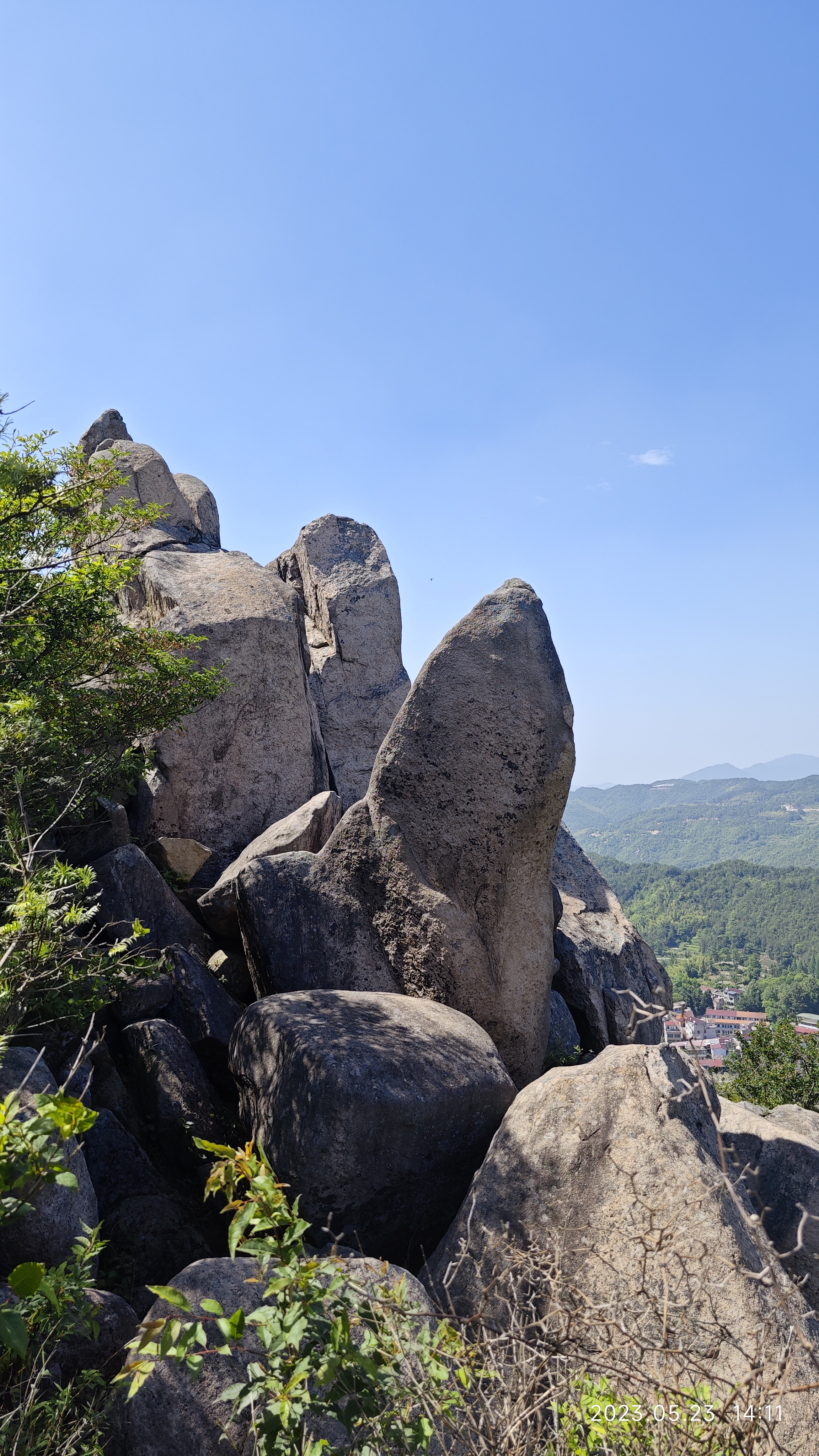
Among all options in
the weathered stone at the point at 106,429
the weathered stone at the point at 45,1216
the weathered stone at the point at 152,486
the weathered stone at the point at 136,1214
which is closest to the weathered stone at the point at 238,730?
the weathered stone at the point at 136,1214

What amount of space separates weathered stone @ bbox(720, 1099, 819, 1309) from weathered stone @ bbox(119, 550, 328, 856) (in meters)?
7.84

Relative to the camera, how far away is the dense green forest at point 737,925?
78.2 m

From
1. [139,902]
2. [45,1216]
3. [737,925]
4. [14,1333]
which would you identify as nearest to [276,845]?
[139,902]

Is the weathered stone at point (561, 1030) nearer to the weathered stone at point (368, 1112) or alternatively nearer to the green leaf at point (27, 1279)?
the weathered stone at point (368, 1112)

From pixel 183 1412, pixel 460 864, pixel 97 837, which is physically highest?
pixel 97 837

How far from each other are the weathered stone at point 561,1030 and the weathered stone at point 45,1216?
5371 millimetres

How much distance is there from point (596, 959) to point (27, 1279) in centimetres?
1055

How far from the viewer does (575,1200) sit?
500 centimetres

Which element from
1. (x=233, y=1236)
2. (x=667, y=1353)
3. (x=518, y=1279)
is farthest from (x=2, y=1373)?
(x=667, y=1353)

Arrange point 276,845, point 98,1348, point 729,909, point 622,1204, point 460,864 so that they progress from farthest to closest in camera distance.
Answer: point 729,909
point 276,845
point 460,864
point 622,1204
point 98,1348

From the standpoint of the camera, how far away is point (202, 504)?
27266mm

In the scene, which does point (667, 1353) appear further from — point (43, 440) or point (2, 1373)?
point (43, 440)

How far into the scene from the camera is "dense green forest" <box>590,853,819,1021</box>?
3078 inches

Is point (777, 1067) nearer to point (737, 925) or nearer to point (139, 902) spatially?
point (139, 902)
